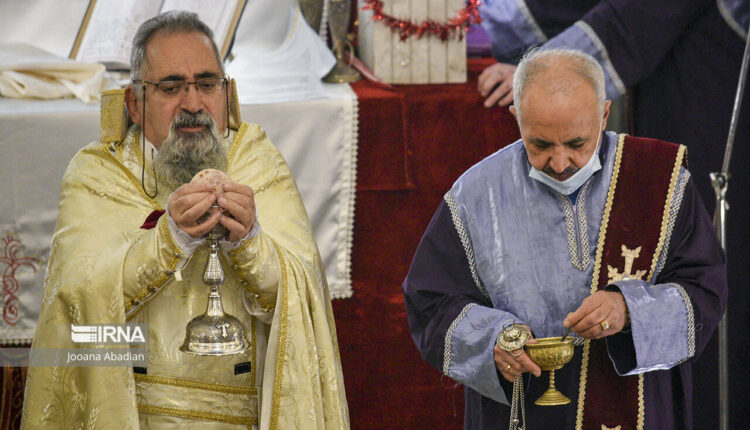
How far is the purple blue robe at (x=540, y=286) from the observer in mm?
3129

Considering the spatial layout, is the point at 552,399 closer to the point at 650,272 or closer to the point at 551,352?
the point at 551,352

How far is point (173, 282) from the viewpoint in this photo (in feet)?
11.1

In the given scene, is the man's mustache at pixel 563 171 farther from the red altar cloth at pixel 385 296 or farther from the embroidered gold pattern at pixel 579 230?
the red altar cloth at pixel 385 296

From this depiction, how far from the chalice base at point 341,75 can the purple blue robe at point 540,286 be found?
88.4 inches

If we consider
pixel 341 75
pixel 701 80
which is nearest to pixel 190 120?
pixel 341 75

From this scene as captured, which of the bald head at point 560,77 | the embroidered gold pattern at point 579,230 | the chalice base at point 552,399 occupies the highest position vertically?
the bald head at point 560,77

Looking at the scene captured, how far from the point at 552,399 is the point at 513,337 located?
0.73 feet

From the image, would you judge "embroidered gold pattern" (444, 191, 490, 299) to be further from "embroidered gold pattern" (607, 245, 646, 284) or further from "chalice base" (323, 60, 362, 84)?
"chalice base" (323, 60, 362, 84)

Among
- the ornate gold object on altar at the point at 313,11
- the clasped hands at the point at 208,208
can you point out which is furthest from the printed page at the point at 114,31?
the clasped hands at the point at 208,208

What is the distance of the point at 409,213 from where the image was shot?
5246 mm

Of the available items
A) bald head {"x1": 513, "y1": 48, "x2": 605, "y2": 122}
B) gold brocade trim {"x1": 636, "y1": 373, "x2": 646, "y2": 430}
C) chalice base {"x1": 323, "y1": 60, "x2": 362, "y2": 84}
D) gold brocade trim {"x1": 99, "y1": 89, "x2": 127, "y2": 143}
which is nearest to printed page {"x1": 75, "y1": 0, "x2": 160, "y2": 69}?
chalice base {"x1": 323, "y1": 60, "x2": 362, "y2": 84}

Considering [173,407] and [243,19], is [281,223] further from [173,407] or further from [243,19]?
[243,19]

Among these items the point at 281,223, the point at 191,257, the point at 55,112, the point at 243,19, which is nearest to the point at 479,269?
the point at 281,223

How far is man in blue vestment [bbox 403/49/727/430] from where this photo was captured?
3.12 m
